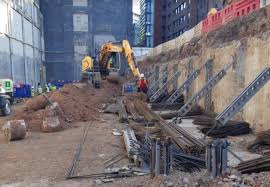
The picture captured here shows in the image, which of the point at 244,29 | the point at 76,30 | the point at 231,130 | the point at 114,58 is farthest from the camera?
the point at 76,30

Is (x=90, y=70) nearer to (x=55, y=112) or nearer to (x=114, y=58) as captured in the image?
(x=114, y=58)

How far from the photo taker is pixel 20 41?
30703 millimetres

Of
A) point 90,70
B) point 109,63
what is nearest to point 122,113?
point 109,63

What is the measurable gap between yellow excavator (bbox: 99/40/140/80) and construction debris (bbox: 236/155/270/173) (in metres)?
14.1

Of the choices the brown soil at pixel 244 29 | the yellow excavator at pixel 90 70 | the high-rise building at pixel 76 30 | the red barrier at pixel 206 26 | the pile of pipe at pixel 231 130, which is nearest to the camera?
the pile of pipe at pixel 231 130

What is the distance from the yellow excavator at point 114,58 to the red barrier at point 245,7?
737cm

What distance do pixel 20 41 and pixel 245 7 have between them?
23670mm

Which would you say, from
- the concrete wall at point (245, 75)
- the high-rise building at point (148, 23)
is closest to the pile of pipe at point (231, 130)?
the concrete wall at point (245, 75)

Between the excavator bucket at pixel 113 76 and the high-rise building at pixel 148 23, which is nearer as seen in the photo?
the excavator bucket at pixel 113 76

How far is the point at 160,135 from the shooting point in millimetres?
8867

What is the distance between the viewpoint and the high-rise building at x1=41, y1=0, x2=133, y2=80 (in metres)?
45.7

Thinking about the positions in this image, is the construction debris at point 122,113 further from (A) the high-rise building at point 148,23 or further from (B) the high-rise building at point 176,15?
(A) the high-rise building at point 148,23

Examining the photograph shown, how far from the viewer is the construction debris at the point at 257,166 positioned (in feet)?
17.7

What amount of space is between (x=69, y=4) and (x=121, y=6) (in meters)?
8.05
